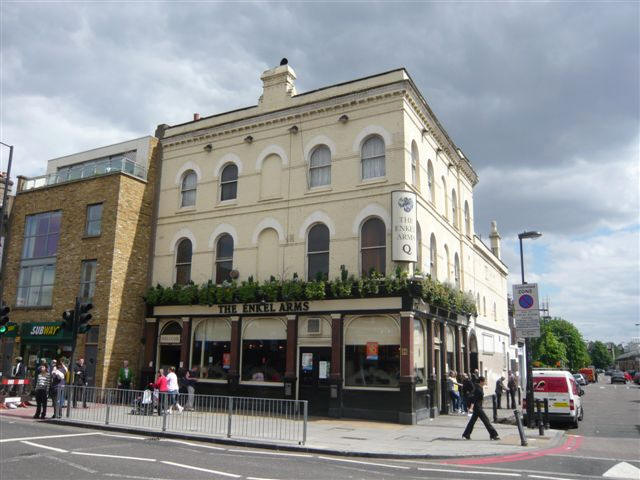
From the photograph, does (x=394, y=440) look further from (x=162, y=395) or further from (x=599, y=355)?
(x=599, y=355)

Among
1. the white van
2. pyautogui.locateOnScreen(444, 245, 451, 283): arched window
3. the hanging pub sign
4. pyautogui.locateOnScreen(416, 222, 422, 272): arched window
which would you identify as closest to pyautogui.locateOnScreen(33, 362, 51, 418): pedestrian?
the hanging pub sign

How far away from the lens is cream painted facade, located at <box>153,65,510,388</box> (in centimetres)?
1988

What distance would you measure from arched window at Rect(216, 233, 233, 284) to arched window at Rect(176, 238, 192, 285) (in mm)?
1634

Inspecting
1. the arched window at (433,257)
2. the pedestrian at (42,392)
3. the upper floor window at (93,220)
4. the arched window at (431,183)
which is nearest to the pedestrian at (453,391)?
the arched window at (433,257)

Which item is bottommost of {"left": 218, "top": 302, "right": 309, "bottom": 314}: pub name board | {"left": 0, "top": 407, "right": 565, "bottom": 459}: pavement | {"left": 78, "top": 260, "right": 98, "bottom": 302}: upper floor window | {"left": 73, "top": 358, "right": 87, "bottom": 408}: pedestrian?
{"left": 0, "top": 407, "right": 565, "bottom": 459}: pavement

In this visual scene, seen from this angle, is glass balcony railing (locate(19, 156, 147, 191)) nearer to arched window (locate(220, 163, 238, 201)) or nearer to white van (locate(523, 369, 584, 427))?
arched window (locate(220, 163, 238, 201))

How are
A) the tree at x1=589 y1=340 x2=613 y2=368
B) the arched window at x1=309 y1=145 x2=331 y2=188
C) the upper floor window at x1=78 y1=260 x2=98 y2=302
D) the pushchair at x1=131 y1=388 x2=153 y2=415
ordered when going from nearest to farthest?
the pushchair at x1=131 y1=388 x2=153 y2=415
the arched window at x1=309 y1=145 x2=331 y2=188
the upper floor window at x1=78 y1=260 x2=98 y2=302
the tree at x1=589 y1=340 x2=613 y2=368

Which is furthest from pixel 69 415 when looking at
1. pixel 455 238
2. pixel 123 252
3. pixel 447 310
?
pixel 455 238

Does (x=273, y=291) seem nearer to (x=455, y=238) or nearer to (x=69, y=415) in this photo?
(x=69, y=415)

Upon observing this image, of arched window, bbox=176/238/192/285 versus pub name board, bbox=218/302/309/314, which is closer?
pub name board, bbox=218/302/309/314

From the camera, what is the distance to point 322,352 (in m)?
19.6

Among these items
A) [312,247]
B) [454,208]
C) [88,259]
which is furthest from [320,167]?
[88,259]

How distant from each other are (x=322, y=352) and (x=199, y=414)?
6181 millimetres

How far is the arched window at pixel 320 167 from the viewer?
69.3 ft
